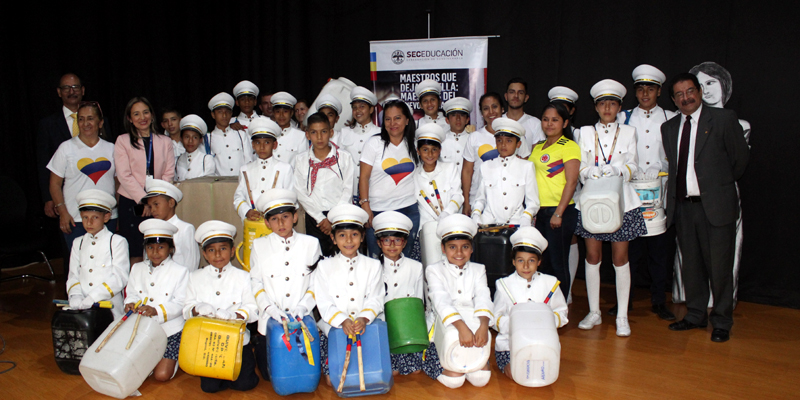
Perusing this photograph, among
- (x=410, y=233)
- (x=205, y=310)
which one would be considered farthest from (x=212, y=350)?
(x=410, y=233)

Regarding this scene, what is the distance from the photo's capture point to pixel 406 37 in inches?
239

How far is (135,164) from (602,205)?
11.4 ft

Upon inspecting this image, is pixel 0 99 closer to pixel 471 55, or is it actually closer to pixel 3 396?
pixel 3 396

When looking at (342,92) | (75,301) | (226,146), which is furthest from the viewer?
(342,92)

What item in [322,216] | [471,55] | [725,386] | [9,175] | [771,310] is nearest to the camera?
[725,386]

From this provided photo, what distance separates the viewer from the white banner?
18.2ft

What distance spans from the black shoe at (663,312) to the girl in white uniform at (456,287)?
180 cm

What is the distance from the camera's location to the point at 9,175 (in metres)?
6.05

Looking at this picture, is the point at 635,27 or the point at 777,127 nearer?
the point at 777,127

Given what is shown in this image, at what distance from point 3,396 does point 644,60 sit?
5.33 metres

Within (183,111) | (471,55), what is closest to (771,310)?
(471,55)

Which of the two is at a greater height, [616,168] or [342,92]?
[342,92]

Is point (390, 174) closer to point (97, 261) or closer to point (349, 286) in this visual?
point (349, 286)

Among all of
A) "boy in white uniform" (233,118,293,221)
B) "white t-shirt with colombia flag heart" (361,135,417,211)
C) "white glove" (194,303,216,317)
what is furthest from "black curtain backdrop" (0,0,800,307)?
"white glove" (194,303,216,317)
